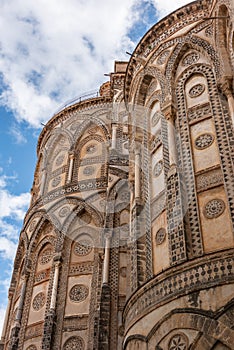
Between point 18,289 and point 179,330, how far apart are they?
989 cm

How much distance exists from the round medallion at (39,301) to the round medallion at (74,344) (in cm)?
170

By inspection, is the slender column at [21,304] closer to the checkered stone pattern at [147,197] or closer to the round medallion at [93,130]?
the round medallion at [93,130]

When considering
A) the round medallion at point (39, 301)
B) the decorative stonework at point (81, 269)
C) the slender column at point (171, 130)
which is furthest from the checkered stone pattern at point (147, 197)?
the round medallion at point (39, 301)

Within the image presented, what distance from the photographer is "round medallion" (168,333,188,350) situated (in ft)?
22.2

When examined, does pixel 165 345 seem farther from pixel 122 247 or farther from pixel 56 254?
pixel 56 254

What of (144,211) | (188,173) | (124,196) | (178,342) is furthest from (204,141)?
(124,196)

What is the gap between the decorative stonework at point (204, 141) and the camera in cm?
930

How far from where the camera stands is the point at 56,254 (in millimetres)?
14641

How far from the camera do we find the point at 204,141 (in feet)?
30.8

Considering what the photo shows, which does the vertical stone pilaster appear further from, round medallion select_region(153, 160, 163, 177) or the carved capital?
the carved capital

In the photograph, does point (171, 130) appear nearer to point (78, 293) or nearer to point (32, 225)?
point (78, 293)

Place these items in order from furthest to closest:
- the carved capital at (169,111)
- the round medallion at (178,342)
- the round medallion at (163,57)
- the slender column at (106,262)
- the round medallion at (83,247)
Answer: the round medallion at (83,247), the slender column at (106,262), the round medallion at (163,57), the carved capital at (169,111), the round medallion at (178,342)

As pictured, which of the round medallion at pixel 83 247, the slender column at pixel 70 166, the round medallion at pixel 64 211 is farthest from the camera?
the slender column at pixel 70 166

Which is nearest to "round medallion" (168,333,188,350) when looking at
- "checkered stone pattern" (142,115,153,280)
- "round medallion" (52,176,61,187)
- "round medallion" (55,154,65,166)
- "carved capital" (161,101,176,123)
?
"checkered stone pattern" (142,115,153,280)
